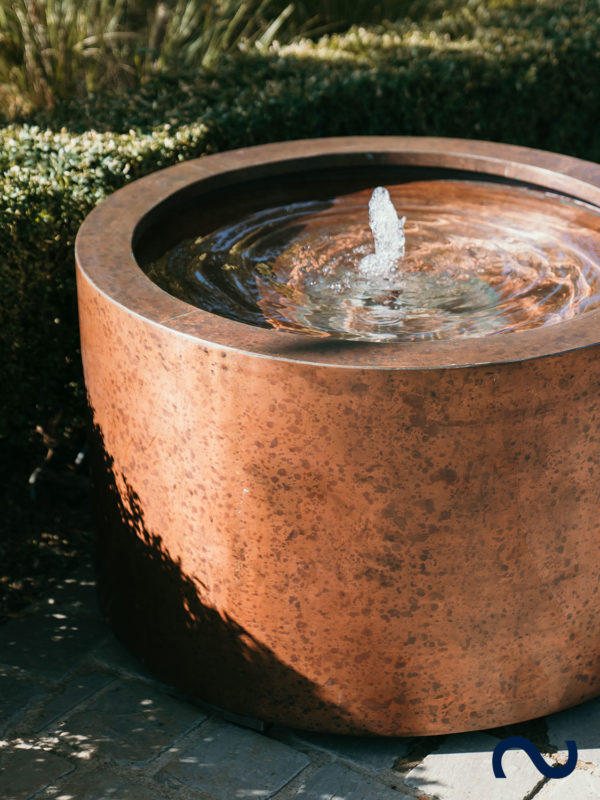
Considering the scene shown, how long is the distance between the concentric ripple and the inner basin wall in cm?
54

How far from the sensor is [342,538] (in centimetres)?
258

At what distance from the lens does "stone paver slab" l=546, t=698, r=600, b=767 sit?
290 cm

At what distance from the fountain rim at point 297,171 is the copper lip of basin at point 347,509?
1 cm

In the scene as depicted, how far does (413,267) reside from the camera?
3.51m

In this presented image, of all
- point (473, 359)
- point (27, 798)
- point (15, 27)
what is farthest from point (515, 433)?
point (15, 27)

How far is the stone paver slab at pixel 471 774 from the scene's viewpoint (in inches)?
109

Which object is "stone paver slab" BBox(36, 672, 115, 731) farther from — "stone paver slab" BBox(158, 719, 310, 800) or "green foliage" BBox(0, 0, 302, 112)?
"green foliage" BBox(0, 0, 302, 112)

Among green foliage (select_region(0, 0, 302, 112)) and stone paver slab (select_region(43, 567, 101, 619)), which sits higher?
green foliage (select_region(0, 0, 302, 112))

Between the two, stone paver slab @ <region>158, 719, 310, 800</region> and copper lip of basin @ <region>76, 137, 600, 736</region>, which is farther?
stone paver slab @ <region>158, 719, 310, 800</region>

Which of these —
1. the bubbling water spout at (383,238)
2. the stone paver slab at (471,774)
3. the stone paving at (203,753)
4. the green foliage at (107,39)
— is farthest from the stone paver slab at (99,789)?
the green foliage at (107,39)

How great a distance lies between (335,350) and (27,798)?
1568 mm

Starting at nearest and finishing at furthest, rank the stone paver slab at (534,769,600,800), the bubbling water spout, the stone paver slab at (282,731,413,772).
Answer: the stone paver slab at (534,769,600,800), the stone paver slab at (282,731,413,772), the bubbling water spout

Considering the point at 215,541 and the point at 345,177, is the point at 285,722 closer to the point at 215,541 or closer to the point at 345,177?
the point at 215,541

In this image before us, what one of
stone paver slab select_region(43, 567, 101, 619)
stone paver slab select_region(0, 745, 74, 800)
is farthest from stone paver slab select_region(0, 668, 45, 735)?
stone paver slab select_region(43, 567, 101, 619)
